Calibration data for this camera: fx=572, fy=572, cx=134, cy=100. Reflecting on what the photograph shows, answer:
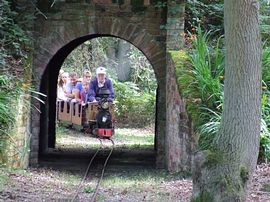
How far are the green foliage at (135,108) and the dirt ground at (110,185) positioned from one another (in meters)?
11.7

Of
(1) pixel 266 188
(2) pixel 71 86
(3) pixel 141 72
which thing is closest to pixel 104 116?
(2) pixel 71 86

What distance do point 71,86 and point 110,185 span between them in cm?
1211

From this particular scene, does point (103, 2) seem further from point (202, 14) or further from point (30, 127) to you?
point (30, 127)

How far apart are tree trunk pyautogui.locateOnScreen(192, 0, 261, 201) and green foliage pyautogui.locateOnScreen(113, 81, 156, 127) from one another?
16.9 m

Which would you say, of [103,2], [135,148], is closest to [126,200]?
[103,2]

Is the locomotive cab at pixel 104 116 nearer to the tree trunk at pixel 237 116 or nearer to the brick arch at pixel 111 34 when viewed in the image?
the brick arch at pixel 111 34

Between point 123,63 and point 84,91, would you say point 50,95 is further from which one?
point 123,63

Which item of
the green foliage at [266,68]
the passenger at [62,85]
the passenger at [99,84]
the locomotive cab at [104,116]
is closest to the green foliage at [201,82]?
the green foliage at [266,68]

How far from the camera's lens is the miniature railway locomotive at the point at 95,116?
1706cm

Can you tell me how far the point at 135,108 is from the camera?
2317 cm

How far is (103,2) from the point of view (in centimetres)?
1164

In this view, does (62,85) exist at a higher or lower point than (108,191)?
higher

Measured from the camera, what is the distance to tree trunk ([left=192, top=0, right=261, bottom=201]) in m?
5.50

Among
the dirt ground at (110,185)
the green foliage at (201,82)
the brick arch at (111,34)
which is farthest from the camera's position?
the brick arch at (111,34)
